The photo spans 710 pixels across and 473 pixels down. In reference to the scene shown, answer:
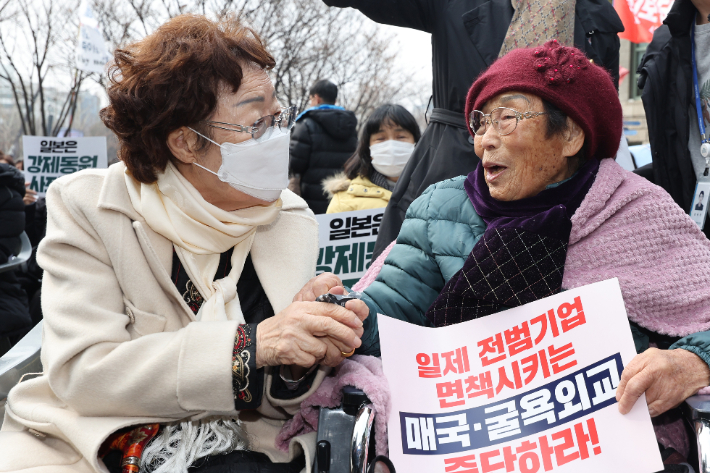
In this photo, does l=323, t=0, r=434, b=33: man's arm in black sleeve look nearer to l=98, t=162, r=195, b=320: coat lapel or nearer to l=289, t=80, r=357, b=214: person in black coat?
l=98, t=162, r=195, b=320: coat lapel

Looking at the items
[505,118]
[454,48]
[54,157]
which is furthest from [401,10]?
[54,157]

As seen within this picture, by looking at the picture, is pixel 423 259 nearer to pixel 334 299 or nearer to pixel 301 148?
pixel 334 299

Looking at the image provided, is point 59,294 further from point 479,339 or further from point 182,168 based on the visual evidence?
point 479,339

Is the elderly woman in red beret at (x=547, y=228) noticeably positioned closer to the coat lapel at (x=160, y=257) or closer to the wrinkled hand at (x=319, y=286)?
the wrinkled hand at (x=319, y=286)

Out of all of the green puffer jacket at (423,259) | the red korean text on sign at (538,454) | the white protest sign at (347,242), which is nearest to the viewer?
the red korean text on sign at (538,454)

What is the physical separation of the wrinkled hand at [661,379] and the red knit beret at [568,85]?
0.81 m

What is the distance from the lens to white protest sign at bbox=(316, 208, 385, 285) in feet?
16.6

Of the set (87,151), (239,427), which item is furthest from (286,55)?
(239,427)

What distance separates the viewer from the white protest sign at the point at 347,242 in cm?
505

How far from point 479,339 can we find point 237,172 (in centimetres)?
97

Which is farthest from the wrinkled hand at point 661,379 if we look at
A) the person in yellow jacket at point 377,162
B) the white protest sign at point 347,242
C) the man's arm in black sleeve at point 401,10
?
the person in yellow jacket at point 377,162

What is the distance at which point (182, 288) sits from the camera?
2186mm

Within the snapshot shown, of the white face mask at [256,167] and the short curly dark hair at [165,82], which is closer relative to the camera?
the short curly dark hair at [165,82]

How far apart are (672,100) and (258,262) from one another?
2.12 m
